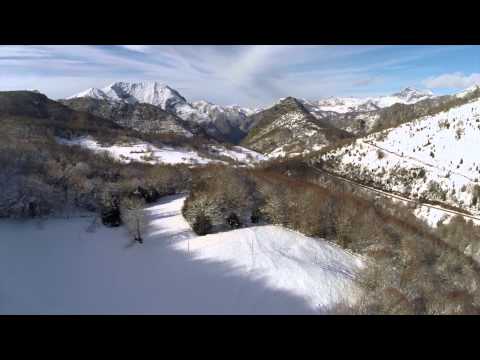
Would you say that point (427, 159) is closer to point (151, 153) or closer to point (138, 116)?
point (151, 153)

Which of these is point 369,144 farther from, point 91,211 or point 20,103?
point 20,103

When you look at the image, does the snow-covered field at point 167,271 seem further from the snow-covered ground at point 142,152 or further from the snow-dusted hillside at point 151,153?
the snow-covered ground at point 142,152

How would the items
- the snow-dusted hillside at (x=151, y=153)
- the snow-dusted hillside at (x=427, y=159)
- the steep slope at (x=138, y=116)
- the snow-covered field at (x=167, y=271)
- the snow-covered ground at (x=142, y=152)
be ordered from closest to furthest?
the snow-covered field at (x=167, y=271) < the snow-dusted hillside at (x=427, y=159) < the snow-covered ground at (x=142, y=152) < the snow-dusted hillside at (x=151, y=153) < the steep slope at (x=138, y=116)

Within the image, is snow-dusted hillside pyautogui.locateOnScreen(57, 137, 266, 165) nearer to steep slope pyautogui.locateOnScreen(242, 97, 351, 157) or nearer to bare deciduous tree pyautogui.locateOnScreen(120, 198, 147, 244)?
steep slope pyautogui.locateOnScreen(242, 97, 351, 157)

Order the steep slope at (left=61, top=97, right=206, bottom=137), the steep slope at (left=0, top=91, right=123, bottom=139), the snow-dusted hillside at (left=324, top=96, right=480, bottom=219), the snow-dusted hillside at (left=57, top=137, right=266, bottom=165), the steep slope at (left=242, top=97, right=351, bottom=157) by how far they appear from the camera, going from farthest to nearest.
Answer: the steep slope at (left=61, top=97, right=206, bottom=137), the steep slope at (left=242, top=97, right=351, bottom=157), the steep slope at (left=0, top=91, right=123, bottom=139), the snow-dusted hillside at (left=57, top=137, right=266, bottom=165), the snow-dusted hillside at (left=324, top=96, right=480, bottom=219)

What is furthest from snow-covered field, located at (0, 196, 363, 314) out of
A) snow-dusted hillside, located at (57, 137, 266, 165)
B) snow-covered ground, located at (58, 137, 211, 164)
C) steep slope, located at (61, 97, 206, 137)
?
steep slope, located at (61, 97, 206, 137)

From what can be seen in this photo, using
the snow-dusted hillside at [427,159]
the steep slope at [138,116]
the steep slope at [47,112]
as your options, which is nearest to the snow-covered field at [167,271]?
the snow-dusted hillside at [427,159]

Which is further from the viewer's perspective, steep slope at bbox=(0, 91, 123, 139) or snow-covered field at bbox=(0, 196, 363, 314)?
steep slope at bbox=(0, 91, 123, 139)

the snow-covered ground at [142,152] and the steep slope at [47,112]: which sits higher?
the steep slope at [47,112]
